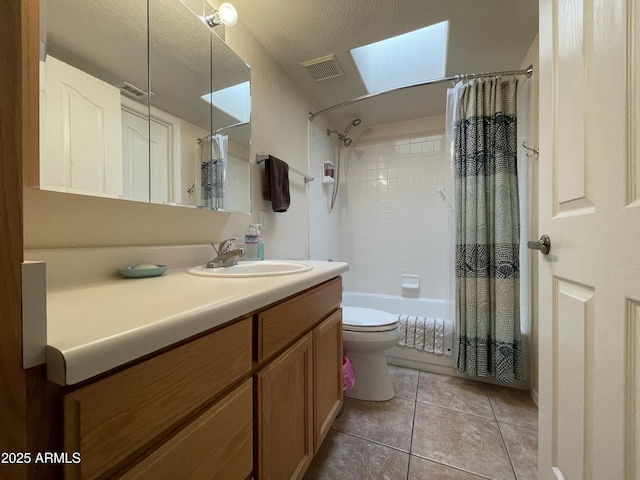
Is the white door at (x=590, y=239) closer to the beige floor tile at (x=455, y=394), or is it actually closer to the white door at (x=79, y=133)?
A: the beige floor tile at (x=455, y=394)

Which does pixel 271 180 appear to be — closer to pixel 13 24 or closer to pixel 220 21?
pixel 220 21

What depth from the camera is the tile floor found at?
3.61 feet

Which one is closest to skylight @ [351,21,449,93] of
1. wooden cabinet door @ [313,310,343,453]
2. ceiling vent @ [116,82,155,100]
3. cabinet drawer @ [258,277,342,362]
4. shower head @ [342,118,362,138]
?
shower head @ [342,118,362,138]

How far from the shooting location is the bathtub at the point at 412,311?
1.90 meters

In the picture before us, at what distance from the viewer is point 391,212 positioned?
271 centimetres

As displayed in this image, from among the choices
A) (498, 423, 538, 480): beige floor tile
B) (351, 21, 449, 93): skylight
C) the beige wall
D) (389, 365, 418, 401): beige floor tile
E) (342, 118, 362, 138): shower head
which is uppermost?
(351, 21, 449, 93): skylight

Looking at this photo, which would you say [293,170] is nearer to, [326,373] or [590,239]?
[326,373]

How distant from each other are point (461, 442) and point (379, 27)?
6.98 ft

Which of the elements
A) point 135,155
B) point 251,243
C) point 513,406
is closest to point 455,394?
point 513,406

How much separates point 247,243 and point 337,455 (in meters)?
1.07

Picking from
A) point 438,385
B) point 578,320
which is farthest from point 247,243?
point 438,385

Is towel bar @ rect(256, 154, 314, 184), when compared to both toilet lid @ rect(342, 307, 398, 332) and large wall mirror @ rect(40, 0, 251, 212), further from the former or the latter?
toilet lid @ rect(342, 307, 398, 332)

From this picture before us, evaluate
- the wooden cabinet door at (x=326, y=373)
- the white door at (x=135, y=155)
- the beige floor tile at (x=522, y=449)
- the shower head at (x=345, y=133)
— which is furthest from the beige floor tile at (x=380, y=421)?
the shower head at (x=345, y=133)

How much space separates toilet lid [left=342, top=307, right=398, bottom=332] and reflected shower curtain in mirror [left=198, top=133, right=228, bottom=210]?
100 cm
